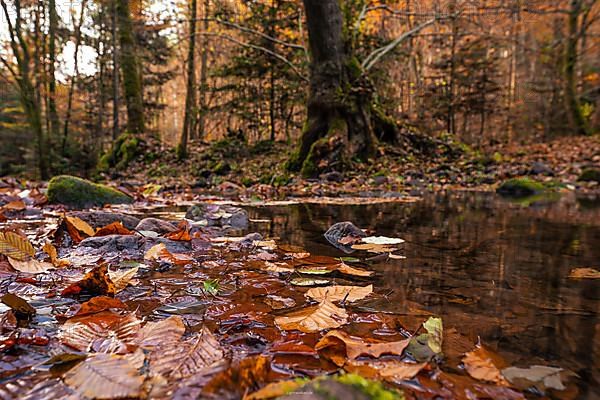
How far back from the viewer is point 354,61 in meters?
8.68

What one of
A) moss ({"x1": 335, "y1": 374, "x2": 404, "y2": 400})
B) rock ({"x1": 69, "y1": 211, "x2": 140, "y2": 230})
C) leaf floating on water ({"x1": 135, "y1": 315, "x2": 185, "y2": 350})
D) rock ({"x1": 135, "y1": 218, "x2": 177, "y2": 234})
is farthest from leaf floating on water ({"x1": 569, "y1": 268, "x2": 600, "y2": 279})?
rock ({"x1": 69, "y1": 211, "x2": 140, "y2": 230})

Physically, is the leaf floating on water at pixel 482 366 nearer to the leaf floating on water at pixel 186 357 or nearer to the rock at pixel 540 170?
the leaf floating on water at pixel 186 357

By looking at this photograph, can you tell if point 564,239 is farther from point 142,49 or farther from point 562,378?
point 142,49

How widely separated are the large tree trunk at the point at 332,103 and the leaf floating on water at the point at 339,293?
684 centimetres

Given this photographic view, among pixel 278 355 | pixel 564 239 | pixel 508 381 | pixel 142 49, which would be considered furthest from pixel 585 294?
pixel 142 49

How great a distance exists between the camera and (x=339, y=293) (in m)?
1.26

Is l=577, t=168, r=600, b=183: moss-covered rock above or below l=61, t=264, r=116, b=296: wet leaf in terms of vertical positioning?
above

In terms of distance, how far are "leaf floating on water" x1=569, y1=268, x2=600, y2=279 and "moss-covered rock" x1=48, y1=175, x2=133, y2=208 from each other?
14.0 feet

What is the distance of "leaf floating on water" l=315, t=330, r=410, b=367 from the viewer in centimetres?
81

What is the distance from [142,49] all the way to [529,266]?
17640 millimetres

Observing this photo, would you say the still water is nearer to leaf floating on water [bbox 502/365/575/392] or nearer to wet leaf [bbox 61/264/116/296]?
leaf floating on water [bbox 502/365/575/392]

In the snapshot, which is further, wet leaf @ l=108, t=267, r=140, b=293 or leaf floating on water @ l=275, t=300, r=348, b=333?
wet leaf @ l=108, t=267, r=140, b=293

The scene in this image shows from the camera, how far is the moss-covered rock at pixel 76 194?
4.07 metres

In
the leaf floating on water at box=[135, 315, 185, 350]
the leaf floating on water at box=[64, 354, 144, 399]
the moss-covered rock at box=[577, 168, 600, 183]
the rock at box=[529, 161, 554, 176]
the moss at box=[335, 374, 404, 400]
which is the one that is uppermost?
the rock at box=[529, 161, 554, 176]
